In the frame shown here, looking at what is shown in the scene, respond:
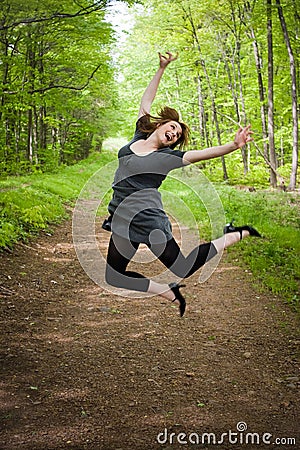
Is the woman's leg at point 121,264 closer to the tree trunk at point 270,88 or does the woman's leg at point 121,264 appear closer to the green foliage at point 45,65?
the green foliage at point 45,65

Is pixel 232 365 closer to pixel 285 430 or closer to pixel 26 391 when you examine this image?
pixel 285 430

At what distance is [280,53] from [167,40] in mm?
5874

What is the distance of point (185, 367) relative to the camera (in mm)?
4688

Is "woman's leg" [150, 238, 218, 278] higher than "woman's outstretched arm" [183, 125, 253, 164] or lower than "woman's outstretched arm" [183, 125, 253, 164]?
lower

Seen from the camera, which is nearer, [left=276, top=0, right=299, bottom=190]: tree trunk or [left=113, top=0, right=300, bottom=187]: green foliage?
[left=276, top=0, right=299, bottom=190]: tree trunk

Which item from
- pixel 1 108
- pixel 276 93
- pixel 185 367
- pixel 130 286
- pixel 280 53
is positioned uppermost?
pixel 280 53

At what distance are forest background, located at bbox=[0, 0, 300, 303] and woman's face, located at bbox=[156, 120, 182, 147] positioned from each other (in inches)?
138

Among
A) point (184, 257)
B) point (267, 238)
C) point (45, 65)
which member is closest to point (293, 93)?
point (45, 65)

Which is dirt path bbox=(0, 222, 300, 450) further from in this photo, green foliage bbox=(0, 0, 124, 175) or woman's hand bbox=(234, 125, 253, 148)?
green foliage bbox=(0, 0, 124, 175)

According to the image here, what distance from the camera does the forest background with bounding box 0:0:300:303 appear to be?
11625 mm

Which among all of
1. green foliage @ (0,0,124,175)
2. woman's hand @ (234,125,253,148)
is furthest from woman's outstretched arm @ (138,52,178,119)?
green foliage @ (0,0,124,175)

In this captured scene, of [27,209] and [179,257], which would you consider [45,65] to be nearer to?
[27,209]

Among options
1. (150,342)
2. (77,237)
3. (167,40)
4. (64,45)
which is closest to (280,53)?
(167,40)

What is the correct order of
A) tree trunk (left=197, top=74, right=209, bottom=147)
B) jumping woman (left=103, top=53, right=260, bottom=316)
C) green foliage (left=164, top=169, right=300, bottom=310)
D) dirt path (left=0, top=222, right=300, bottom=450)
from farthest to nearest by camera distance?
tree trunk (left=197, top=74, right=209, bottom=147) < green foliage (left=164, top=169, right=300, bottom=310) < jumping woman (left=103, top=53, right=260, bottom=316) < dirt path (left=0, top=222, right=300, bottom=450)
